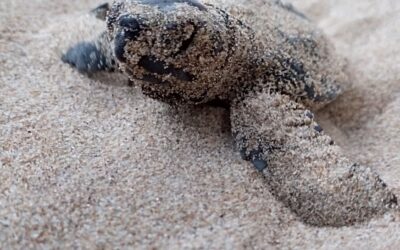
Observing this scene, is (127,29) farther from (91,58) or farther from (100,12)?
(100,12)

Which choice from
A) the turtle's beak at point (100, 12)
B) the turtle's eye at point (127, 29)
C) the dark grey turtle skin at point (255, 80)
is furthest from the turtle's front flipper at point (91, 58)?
the turtle's eye at point (127, 29)

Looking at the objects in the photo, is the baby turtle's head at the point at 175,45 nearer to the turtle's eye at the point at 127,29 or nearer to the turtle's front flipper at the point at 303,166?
the turtle's eye at the point at 127,29

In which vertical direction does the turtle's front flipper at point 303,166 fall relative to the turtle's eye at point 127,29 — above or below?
below

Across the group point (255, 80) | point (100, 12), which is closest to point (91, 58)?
point (100, 12)

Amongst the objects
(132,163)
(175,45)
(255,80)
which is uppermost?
(175,45)

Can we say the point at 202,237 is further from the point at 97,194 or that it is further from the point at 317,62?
the point at 317,62

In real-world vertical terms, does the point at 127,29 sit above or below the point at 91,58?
above

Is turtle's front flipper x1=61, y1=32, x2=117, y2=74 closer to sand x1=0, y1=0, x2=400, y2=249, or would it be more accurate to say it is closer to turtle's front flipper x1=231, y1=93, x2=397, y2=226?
sand x1=0, y1=0, x2=400, y2=249

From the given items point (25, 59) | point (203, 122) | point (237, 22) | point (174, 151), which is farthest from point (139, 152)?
point (25, 59)
